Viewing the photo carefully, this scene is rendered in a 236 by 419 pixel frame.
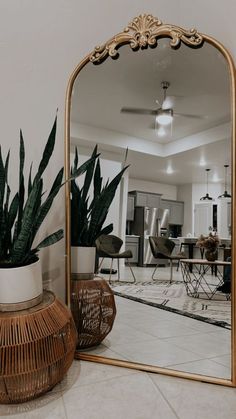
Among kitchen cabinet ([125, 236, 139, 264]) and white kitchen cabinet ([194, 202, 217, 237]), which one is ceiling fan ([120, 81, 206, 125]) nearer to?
white kitchen cabinet ([194, 202, 217, 237])

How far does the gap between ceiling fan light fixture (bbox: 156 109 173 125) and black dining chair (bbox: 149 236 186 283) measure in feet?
2.01

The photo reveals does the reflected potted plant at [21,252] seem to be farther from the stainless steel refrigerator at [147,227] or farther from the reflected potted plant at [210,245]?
the reflected potted plant at [210,245]

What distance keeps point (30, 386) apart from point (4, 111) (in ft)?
3.87

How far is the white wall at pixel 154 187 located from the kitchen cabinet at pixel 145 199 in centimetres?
4

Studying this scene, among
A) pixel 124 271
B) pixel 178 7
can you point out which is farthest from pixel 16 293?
pixel 178 7

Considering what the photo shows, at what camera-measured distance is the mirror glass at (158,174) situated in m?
1.41

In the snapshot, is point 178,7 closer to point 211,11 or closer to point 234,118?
point 211,11

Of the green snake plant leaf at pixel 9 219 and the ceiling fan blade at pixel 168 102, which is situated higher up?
the ceiling fan blade at pixel 168 102

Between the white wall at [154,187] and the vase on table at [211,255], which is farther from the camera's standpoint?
the white wall at [154,187]

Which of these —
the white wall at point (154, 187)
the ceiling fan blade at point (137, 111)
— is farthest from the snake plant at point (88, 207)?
the ceiling fan blade at point (137, 111)

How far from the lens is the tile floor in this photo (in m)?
1.03

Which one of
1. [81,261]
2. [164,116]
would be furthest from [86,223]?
[164,116]

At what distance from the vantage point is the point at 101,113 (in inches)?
64.2

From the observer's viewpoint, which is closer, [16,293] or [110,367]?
[16,293]
